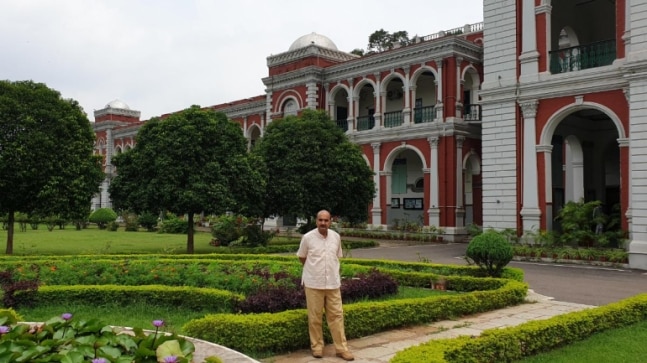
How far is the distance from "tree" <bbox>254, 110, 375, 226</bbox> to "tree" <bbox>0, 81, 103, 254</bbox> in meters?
6.75

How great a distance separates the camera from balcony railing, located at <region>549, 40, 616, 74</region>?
Answer: 715 inches

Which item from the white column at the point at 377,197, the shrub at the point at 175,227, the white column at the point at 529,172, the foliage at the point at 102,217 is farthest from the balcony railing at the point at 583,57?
the foliage at the point at 102,217

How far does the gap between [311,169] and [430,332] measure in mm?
14625

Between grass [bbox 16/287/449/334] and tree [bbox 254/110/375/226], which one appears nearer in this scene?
grass [bbox 16/287/449/334]

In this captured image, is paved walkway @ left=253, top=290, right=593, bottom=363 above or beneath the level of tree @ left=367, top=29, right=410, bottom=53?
beneath

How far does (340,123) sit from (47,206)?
18.2 meters

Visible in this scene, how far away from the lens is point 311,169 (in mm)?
21891

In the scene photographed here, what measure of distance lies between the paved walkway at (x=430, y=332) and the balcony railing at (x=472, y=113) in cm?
1808

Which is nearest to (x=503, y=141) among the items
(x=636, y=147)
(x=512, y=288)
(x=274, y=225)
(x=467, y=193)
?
(x=636, y=147)

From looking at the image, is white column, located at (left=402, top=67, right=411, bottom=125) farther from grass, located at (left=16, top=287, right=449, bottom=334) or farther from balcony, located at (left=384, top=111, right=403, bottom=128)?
grass, located at (left=16, top=287, right=449, bottom=334)

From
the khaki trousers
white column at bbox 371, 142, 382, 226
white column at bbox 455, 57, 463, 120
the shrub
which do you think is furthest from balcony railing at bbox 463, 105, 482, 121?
the khaki trousers

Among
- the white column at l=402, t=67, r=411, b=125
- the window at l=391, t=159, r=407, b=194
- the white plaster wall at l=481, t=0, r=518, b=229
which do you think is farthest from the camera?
the window at l=391, t=159, r=407, b=194

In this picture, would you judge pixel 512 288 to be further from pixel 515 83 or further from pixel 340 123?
pixel 340 123

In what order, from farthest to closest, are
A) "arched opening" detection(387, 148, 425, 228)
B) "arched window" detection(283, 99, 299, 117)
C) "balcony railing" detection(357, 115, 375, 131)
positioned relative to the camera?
"arched window" detection(283, 99, 299, 117) < "balcony railing" detection(357, 115, 375, 131) < "arched opening" detection(387, 148, 425, 228)
